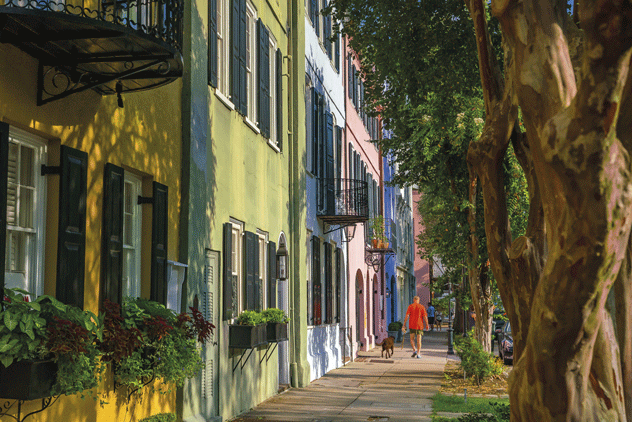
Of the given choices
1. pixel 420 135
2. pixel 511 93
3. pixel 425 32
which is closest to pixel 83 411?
pixel 511 93

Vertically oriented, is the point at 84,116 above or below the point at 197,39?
below

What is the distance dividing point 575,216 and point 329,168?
16.9 metres

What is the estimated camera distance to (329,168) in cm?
2139

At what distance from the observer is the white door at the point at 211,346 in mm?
11344

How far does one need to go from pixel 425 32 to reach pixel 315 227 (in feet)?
27.4

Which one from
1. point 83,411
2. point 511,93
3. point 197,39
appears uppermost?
point 197,39

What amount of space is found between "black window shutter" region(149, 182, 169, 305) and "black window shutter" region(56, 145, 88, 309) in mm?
1836

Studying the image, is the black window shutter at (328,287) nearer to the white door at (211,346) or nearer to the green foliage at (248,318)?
the green foliage at (248,318)

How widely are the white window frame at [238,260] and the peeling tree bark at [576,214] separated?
7.26 meters

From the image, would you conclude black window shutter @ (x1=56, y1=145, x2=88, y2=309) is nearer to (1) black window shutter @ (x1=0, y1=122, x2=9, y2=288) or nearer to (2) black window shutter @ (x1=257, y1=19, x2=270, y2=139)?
(1) black window shutter @ (x1=0, y1=122, x2=9, y2=288)

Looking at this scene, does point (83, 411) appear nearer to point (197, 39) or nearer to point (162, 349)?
point (162, 349)

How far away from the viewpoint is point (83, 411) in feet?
24.8

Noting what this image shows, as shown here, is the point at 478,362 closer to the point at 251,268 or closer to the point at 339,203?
the point at 251,268

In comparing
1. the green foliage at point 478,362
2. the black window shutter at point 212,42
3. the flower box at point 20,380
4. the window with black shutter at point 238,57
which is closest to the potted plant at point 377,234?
the green foliage at point 478,362
